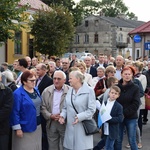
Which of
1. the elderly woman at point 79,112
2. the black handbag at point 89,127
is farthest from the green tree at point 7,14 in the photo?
the black handbag at point 89,127

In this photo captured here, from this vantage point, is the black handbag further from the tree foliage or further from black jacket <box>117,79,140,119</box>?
the tree foliage

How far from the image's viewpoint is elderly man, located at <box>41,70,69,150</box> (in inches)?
233

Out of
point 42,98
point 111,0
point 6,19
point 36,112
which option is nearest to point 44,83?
point 42,98

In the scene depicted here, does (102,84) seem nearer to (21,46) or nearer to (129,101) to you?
(129,101)

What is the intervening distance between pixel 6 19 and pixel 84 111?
14235 millimetres

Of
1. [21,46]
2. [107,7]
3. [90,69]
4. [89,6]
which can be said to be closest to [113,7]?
[107,7]

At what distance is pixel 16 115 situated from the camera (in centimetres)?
529

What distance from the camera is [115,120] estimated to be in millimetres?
6105

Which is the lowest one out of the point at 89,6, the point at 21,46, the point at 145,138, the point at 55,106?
the point at 145,138

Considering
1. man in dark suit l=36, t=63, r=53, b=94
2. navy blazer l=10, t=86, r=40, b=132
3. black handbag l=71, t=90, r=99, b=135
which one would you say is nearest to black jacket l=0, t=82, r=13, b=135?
navy blazer l=10, t=86, r=40, b=132

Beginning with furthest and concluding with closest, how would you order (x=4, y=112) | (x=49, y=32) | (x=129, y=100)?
(x=49, y=32) < (x=129, y=100) < (x=4, y=112)

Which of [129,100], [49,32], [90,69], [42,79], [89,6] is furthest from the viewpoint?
[89,6]

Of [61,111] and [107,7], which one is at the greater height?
[107,7]

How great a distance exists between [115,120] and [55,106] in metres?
1.14
